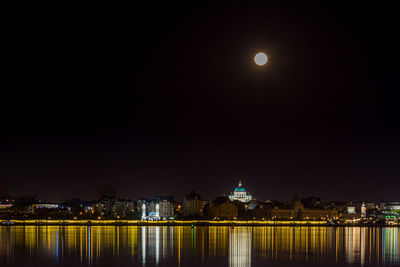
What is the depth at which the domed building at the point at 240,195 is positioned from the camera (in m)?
155

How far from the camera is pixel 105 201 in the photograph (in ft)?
374

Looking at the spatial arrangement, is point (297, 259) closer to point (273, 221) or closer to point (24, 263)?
point (24, 263)

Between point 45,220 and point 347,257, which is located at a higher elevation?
point 347,257

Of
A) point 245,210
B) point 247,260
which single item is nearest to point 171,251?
point 247,260

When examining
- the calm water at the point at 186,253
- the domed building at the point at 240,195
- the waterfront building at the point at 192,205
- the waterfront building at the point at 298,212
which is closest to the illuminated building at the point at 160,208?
the waterfront building at the point at 192,205

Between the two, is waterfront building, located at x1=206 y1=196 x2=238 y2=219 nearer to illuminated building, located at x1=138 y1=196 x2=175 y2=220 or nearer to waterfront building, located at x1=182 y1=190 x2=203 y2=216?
waterfront building, located at x1=182 y1=190 x2=203 y2=216

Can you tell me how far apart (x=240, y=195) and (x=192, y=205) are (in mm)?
40910

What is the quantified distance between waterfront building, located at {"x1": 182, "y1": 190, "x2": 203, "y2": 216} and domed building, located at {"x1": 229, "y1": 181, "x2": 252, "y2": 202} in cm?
3788

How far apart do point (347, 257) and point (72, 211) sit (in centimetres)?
8111

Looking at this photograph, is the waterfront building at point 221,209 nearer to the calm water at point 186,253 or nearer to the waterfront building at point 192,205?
the waterfront building at point 192,205

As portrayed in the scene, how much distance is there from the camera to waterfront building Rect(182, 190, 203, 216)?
382 ft

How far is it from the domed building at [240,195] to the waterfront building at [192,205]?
37879 millimetres

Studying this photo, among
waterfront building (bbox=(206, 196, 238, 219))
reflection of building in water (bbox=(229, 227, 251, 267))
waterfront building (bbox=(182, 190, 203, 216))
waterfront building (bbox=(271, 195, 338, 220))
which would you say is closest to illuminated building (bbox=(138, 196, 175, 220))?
waterfront building (bbox=(182, 190, 203, 216))

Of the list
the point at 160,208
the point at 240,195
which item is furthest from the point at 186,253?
the point at 240,195
